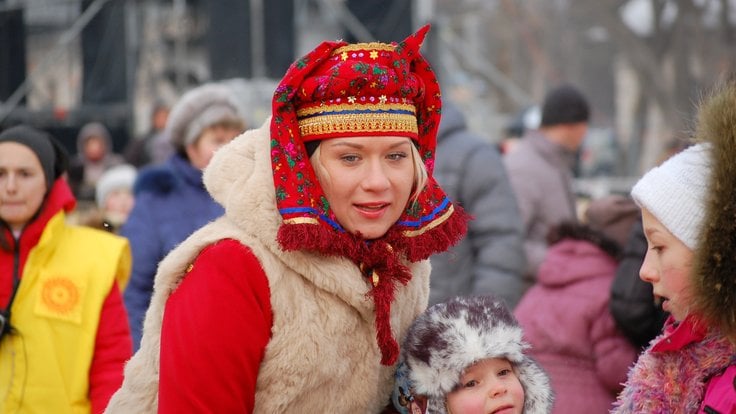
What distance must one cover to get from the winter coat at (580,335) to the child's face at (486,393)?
5.14ft

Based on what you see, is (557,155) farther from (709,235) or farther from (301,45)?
(301,45)

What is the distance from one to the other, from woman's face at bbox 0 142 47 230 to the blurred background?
122 cm

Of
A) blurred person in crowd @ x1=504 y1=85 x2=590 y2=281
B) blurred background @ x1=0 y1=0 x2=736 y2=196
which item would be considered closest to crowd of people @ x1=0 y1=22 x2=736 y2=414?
blurred background @ x1=0 y1=0 x2=736 y2=196

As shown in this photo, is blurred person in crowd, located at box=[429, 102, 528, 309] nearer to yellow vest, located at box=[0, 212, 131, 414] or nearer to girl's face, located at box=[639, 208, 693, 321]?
yellow vest, located at box=[0, 212, 131, 414]

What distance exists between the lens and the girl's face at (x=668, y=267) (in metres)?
2.79

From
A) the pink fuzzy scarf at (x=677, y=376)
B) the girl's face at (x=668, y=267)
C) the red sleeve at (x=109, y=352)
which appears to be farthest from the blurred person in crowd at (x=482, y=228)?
the girl's face at (x=668, y=267)

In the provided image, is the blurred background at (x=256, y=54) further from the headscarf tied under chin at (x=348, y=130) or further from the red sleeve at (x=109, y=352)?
the red sleeve at (x=109, y=352)

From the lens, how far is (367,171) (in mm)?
2953

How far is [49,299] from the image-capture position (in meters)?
4.06

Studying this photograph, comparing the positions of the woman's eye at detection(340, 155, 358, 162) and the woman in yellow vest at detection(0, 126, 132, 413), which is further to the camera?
the woman in yellow vest at detection(0, 126, 132, 413)

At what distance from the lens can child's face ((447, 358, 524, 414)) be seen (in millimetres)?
3209

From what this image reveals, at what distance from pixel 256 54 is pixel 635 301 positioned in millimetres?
A: 9014

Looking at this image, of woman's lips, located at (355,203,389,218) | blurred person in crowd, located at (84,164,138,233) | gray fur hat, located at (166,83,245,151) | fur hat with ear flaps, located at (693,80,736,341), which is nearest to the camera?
fur hat with ear flaps, located at (693,80,736,341)

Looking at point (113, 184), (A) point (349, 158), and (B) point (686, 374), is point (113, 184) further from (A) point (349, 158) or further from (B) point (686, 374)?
(B) point (686, 374)
